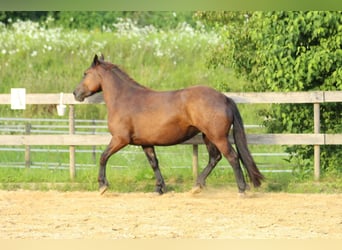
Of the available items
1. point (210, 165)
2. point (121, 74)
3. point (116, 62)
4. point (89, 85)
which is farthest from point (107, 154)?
point (116, 62)

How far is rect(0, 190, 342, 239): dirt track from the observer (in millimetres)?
5594

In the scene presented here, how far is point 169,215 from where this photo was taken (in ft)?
22.2

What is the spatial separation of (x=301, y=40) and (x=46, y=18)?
1387 cm

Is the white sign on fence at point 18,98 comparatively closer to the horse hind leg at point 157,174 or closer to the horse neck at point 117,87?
the horse neck at point 117,87

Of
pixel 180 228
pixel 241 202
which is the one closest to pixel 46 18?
pixel 241 202

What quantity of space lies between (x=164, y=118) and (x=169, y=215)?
74.3 inches

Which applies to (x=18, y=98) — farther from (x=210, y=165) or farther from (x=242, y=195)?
(x=242, y=195)

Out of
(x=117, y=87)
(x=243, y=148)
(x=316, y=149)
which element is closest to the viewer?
(x=243, y=148)

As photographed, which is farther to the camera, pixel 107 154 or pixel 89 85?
pixel 89 85

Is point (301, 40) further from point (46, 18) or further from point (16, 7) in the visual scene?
point (46, 18)

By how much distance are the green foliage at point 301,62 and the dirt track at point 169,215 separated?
5.39 ft

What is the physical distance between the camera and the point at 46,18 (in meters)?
21.9

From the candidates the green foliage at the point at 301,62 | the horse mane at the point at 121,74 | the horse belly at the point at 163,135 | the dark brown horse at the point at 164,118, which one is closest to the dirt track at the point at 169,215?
the dark brown horse at the point at 164,118

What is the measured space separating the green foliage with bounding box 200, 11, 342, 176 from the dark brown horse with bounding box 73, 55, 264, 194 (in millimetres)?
1560
